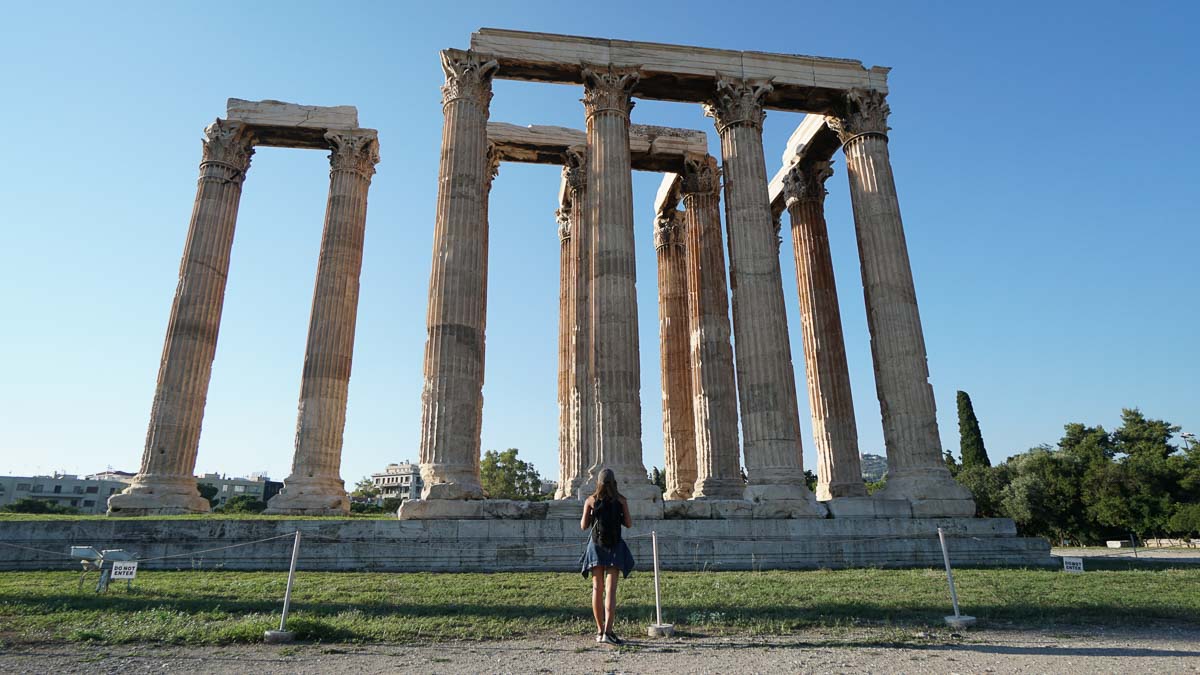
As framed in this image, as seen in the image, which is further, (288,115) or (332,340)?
(288,115)

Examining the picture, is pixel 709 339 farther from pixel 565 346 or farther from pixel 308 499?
pixel 308 499

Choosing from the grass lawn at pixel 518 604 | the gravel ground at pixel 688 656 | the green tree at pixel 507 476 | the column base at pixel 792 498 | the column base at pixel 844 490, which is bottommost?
the gravel ground at pixel 688 656

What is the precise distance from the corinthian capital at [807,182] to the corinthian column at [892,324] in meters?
3.42

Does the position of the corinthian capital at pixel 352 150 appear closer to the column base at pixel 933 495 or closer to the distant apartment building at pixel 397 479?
the column base at pixel 933 495

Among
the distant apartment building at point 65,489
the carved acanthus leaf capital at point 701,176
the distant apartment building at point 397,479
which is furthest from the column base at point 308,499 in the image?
the distant apartment building at point 397,479

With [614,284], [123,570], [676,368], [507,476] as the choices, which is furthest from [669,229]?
[507,476]

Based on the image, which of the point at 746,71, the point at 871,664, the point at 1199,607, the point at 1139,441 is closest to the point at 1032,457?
the point at 1139,441

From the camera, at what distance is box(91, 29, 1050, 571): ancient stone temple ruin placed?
19.7m

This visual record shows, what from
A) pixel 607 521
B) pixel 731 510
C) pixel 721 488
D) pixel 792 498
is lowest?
pixel 607 521

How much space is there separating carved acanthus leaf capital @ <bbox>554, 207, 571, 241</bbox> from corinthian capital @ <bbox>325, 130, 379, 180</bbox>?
29.3 ft

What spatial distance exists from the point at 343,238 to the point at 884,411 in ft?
73.8

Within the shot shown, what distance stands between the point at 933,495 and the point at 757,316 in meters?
8.02

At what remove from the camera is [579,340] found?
2673 centimetres

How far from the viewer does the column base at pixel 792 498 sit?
21.0 m
